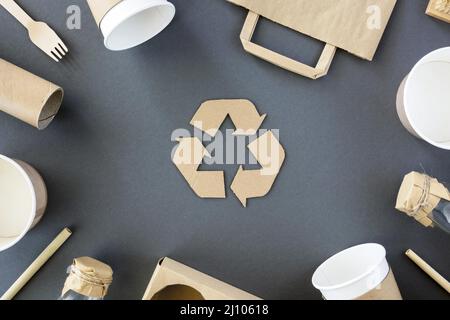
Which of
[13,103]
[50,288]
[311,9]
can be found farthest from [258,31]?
[50,288]

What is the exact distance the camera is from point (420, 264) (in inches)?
25.8

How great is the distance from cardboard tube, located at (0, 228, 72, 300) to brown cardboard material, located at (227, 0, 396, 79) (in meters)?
0.39

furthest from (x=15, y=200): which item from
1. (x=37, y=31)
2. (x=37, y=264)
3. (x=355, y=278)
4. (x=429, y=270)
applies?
(x=429, y=270)

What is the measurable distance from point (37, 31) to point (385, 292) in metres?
0.61

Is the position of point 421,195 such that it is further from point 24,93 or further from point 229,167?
point 24,93

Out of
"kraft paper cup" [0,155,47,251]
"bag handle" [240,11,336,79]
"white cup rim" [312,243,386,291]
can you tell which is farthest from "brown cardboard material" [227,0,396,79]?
"kraft paper cup" [0,155,47,251]

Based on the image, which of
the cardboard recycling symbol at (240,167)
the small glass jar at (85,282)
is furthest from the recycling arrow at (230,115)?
the small glass jar at (85,282)

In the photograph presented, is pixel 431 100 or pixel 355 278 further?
pixel 431 100

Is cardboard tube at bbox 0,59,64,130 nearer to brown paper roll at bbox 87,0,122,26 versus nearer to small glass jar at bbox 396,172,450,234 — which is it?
brown paper roll at bbox 87,0,122,26

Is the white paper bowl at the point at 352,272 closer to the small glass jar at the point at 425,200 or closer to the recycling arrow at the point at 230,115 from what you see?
the small glass jar at the point at 425,200

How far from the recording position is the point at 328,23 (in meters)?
0.66

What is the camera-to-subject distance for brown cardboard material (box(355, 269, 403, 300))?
1.87 feet

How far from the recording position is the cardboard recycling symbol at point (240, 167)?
0.68 m

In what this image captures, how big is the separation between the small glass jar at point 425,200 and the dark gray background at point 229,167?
4cm
